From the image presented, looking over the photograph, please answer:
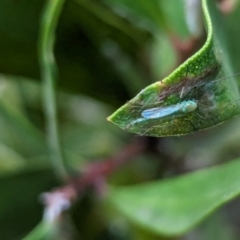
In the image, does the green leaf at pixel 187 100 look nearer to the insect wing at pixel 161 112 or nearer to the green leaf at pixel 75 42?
the insect wing at pixel 161 112

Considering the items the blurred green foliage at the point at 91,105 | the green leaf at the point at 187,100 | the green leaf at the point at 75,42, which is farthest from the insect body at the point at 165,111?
the green leaf at the point at 75,42

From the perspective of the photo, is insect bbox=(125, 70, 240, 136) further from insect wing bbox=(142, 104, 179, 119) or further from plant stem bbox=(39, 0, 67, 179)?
plant stem bbox=(39, 0, 67, 179)

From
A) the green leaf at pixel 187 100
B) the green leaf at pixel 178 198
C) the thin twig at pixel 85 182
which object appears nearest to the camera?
the green leaf at pixel 187 100

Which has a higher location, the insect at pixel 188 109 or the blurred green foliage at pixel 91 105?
the blurred green foliage at pixel 91 105

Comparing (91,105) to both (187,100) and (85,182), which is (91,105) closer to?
(85,182)

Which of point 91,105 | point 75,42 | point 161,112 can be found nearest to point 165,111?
point 161,112

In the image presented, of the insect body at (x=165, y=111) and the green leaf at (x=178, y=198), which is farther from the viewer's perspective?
the green leaf at (x=178, y=198)

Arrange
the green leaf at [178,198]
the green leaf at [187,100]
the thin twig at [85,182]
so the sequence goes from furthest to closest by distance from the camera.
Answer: the thin twig at [85,182]
the green leaf at [178,198]
the green leaf at [187,100]
